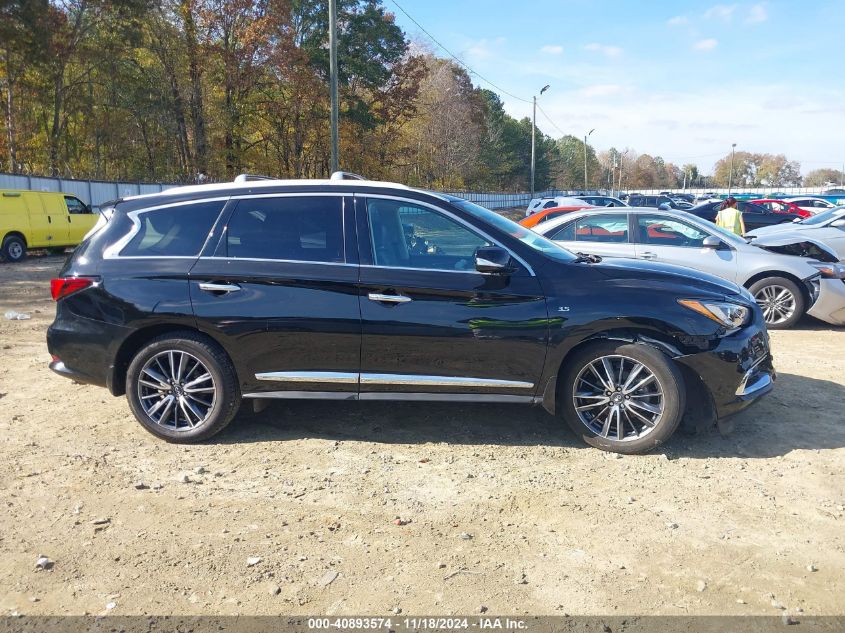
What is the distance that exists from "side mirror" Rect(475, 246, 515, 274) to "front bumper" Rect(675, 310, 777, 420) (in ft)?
4.35

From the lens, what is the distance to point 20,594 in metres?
3.00

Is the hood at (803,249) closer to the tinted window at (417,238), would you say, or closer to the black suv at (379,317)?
the black suv at (379,317)

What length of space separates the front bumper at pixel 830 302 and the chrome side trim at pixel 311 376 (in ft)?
23.0

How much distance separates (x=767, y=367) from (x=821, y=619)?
7.50 ft

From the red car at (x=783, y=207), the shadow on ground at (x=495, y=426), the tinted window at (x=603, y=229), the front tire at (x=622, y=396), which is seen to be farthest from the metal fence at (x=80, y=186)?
the red car at (x=783, y=207)

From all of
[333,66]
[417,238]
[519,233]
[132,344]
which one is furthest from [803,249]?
[333,66]

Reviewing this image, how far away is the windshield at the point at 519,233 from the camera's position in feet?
15.5

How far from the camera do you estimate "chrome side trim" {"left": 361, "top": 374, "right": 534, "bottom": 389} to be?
14.8 ft

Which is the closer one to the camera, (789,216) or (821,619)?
(821,619)

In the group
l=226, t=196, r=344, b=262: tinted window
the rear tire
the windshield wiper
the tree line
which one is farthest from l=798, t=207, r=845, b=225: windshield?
the tree line

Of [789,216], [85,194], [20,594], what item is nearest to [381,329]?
[20,594]

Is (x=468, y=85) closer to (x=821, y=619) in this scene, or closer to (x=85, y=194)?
(x=85, y=194)

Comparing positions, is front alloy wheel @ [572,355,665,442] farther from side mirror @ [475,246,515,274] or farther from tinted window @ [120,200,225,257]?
A: tinted window @ [120,200,225,257]

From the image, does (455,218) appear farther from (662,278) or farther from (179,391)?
(179,391)
